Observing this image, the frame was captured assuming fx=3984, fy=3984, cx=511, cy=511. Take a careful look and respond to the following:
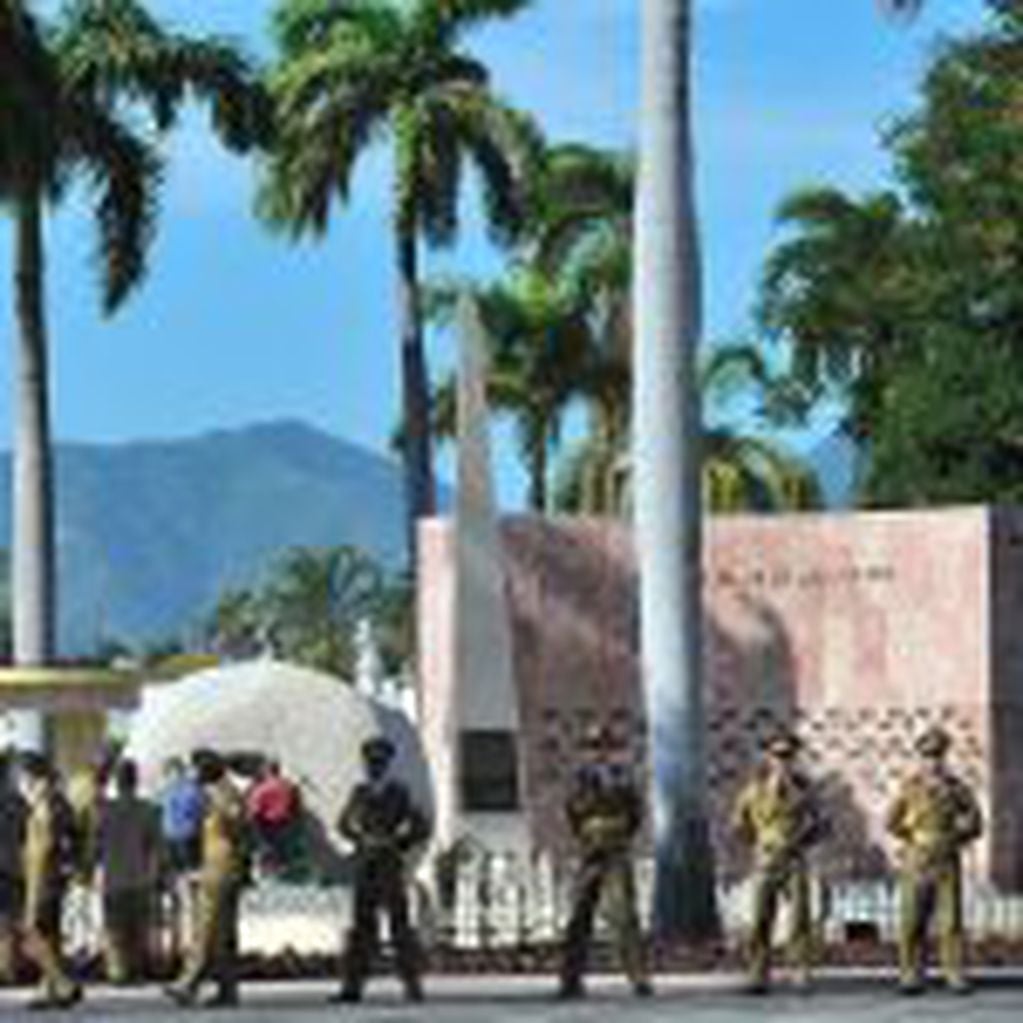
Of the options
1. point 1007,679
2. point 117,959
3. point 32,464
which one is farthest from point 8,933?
point 32,464

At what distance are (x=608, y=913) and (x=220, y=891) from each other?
2.45 metres

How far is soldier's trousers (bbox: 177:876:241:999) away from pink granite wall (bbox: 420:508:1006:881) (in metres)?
17.7

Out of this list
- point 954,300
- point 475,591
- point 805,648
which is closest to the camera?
point 475,591

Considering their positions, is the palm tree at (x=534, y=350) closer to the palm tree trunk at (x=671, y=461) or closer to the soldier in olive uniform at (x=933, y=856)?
the palm tree trunk at (x=671, y=461)

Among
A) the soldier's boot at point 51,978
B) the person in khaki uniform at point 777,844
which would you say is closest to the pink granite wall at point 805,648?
the person in khaki uniform at point 777,844

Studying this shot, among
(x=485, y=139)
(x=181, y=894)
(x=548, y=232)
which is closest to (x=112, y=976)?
(x=181, y=894)

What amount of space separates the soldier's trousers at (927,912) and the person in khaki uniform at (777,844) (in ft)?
2.18

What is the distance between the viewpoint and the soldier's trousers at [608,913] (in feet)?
80.7

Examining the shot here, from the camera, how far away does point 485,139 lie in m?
57.6

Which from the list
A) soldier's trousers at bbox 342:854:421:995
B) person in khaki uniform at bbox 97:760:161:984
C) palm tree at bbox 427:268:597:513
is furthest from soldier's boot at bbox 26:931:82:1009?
palm tree at bbox 427:268:597:513

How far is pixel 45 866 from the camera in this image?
24.8m

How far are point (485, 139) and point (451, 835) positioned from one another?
22798mm

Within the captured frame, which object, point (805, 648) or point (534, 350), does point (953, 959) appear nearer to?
point (805, 648)

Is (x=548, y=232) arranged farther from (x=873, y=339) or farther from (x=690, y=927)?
(x=690, y=927)
